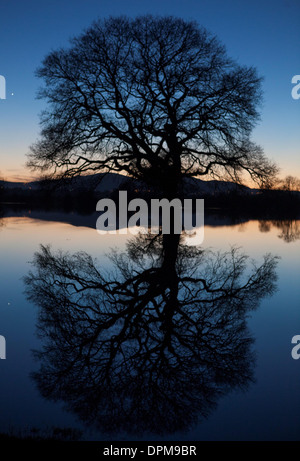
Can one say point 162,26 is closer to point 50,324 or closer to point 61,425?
point 50,324

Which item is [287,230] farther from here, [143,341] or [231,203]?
[231,203]

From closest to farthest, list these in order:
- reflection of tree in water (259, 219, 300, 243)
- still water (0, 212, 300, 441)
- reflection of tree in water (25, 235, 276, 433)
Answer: still water (0, 212, 300, 441), reflection of tree in water (25, 235, 276, 433), reflection of tree in water (259, 219, 300, 243)

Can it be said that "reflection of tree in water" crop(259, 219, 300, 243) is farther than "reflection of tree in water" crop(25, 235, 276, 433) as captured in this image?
Yes

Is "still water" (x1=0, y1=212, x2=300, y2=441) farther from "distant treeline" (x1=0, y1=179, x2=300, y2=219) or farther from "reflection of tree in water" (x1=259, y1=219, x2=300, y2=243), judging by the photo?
"distant treeline" (x1=0, y1=179, x2=300, y2=219)

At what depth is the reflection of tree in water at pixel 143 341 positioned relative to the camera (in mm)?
2680

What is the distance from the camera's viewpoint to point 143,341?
363 cm

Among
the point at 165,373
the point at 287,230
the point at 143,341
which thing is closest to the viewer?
the point at 165,373

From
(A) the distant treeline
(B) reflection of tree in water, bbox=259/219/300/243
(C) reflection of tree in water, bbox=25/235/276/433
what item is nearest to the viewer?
(C) reflection of tree in water, bbox=25/235/276/433

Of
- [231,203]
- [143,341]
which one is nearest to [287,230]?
[143,341]

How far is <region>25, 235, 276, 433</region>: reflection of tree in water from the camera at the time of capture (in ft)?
8.79

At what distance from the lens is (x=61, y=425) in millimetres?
2451

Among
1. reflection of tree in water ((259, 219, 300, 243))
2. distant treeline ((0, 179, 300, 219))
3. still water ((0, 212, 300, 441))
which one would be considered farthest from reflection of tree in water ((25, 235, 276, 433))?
distant treeline ((0, 179, 300, 219))

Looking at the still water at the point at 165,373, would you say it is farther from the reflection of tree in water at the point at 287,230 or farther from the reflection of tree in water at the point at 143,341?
the reflection of tree in water at the point at 287,230
